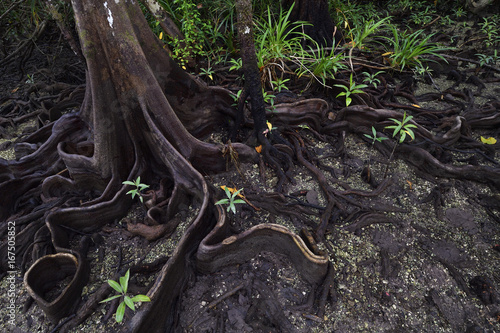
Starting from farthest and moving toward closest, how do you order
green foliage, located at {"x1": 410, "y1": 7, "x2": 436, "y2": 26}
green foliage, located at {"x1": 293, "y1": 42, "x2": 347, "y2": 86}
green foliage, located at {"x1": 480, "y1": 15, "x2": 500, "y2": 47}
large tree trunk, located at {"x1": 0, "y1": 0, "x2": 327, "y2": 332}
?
1. green foliage, located at {"x1": 410, "y1": 7, "x2": 436, "y2": 26}
2. green foliage, located at {"x1": 480, "y1": 15, "x2": 500, "y2": 47}
3. green foliage, located at {"x1": 293, "y1": 42, "x2": 347, "y2": 86}
4. large tree trunk, located at {"x1": 0, "y1": 0, "x2": 327, "y2": 332}

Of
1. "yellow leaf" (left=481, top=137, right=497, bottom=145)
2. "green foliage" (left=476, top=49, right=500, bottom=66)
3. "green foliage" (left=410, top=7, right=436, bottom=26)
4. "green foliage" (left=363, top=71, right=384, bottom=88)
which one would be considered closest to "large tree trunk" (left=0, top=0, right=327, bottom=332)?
"green foliage" (left=363, top=71, right=384, bottom=88)

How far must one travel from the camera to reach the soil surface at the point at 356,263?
2.15 m

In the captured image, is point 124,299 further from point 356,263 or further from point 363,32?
point 363,32

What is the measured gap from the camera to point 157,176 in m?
3.25

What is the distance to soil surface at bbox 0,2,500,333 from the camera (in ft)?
7.07

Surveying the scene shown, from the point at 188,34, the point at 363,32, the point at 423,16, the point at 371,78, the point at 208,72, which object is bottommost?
the point at 423,16

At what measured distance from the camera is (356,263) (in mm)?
2473

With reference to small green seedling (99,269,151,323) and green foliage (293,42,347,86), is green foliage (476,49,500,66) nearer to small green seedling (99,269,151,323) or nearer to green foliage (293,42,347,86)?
green foliage (293,42,347,86)

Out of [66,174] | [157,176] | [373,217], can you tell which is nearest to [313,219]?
[373,217]

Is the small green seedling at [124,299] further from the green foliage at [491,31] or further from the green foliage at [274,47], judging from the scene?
the green foliage at [491,31]

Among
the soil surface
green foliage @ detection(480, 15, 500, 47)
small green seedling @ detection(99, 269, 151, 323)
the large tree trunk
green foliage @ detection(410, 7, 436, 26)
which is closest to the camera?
small green seedling @ detection(99, 269, 151, 323)

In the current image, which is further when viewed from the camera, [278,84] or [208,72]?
[208,72]

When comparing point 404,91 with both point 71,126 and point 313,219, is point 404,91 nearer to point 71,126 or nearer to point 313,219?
point 313,219

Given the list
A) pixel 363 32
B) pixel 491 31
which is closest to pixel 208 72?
pixel 363 32
